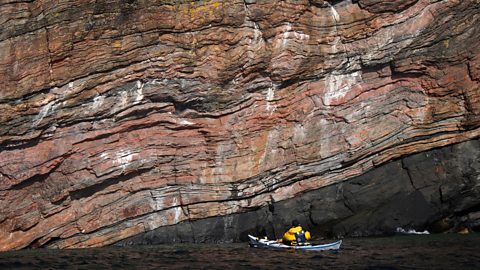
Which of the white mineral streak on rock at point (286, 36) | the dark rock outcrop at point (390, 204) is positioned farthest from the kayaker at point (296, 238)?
the white mineral streak on rock at point (286, 36)

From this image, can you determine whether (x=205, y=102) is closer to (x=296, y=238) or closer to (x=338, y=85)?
(x=338, y=85)

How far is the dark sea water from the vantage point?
21672 millimetres

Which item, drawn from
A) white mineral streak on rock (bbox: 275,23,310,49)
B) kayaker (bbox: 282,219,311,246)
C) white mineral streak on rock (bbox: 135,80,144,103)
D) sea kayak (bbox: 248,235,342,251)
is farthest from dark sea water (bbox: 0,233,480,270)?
white mineral streak on rock (bbox: 275,23,310,49)

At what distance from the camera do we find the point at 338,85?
30.0 m

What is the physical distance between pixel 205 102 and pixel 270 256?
22.9 feet

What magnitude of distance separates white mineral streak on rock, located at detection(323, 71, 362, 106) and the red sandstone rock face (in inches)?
2.1

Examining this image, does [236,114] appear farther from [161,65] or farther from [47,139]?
[47,139]

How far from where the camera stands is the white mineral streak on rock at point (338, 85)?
2994 cm

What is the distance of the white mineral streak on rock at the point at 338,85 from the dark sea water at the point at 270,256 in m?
5.47

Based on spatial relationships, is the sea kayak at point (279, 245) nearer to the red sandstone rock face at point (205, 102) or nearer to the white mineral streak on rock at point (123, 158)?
the red sandstone rock face at point (205, 102)

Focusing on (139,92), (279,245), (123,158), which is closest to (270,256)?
(279,245)

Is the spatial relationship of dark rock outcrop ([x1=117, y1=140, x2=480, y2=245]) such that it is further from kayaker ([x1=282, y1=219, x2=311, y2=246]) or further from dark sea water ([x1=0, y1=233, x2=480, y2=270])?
kayaker ([x1=282, y1=219, x2=311, y2=246])

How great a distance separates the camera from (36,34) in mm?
26562

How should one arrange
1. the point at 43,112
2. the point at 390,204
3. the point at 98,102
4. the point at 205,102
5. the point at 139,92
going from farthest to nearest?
the point at 390,204 → the point at 205,102 → the point at 139,92 → the point at 98,102 → the point at 43,112
